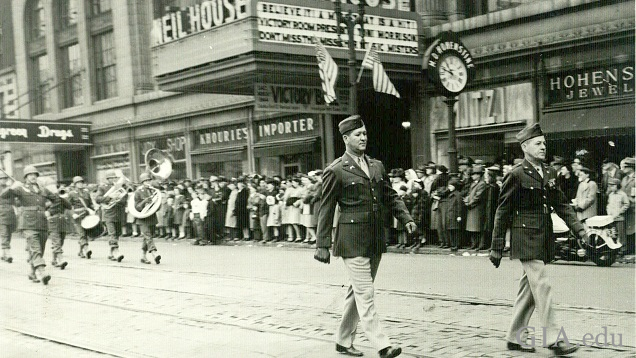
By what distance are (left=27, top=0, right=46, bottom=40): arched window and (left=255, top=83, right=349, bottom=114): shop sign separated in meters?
21.5

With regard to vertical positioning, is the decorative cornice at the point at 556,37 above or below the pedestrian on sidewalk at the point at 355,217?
above

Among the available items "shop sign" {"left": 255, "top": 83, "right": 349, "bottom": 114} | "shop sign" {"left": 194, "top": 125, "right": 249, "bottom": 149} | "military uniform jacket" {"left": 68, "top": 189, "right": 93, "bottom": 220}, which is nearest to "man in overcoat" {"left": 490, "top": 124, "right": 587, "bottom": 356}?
"shop sign" {"left": 255, "top": 83, "right": 349, "bottom": 114}

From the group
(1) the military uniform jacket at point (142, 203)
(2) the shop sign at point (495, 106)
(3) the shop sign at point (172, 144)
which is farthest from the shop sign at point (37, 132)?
(2) the shop sign at point (495, 106)

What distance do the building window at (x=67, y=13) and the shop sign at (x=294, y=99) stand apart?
18.7 meters

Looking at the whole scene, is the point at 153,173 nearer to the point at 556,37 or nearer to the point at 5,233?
the point at 5,233

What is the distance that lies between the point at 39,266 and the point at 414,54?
11.0 metres

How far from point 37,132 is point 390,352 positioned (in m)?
28.3

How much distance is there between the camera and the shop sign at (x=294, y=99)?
19.4m

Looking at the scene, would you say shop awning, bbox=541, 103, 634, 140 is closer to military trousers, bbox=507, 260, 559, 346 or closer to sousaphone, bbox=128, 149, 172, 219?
sousaphone, bbox=128, 149, 172, 219

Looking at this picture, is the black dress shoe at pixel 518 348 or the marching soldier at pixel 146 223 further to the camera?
the marching soldier at pixel 146 223

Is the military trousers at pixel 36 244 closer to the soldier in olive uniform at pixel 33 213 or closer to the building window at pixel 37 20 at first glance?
the soldier in olive uniform at pixel 33 213

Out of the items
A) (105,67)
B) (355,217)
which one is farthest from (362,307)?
(105,67)

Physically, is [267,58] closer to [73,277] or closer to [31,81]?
[73,277]

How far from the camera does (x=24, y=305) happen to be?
35.5 ft
